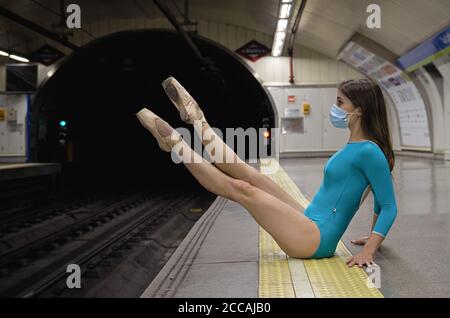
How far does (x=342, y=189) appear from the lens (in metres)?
3.14

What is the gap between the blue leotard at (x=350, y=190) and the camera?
3061 mm

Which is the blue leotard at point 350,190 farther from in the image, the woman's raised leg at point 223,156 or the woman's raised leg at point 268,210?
the woman's raised leg at point 223,156

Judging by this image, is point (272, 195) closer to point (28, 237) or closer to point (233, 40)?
point (28, 237)

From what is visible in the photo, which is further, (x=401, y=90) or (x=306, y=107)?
(x=306, y=107)

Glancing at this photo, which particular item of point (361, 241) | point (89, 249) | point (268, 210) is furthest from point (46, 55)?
point (268, 210)

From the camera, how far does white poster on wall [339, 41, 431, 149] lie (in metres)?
14.1

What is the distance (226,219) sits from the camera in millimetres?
5754

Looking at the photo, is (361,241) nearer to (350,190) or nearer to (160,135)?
(350,190)

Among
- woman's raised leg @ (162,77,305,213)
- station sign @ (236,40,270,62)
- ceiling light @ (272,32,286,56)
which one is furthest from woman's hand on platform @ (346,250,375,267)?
station sign @ (236,40,270,62)

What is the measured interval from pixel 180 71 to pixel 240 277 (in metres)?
19.1

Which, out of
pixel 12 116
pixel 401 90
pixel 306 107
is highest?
pixel 401 90

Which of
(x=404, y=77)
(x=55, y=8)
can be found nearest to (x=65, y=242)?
(x=55, y=8)

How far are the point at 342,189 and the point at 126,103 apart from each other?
2073 cm

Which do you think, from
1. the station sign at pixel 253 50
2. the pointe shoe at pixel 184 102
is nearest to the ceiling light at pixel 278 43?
the station sign at pixel 253 50
